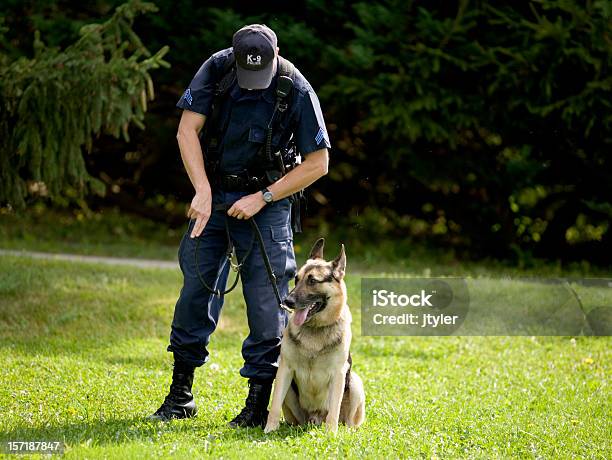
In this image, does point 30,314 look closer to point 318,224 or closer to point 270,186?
point 270,186

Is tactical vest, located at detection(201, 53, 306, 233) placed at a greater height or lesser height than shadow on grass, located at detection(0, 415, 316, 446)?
greater

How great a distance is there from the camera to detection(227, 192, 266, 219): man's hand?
5320 millimetres

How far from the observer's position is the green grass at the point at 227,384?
5.25 meters

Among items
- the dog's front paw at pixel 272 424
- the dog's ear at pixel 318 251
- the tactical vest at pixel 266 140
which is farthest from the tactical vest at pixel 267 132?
the dog's front paw at pixel 272 424

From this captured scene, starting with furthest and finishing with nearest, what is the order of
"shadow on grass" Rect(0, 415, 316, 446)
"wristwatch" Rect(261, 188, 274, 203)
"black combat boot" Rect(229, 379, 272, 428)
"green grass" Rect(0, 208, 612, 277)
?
"green grass" Rect(0, 208, 612, 277), "black combat boot" Rect(229, 379, 272, 428), "wristwatch" Rect(261, 188, 274, 203), "shadow on grass" Rect(0, 415, 316, 446)

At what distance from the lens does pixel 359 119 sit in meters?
14.5

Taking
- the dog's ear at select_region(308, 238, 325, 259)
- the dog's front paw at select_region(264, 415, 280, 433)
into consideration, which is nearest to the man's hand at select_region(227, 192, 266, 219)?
the dog's ear at select_region(308, 238, 325, 259)

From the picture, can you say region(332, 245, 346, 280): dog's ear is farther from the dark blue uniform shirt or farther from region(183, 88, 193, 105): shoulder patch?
region(183, 88, 193, 105): shoulder patch

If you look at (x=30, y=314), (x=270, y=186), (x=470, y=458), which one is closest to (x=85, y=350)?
(x=30, y=314)

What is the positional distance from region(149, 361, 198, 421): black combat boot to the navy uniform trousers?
0.14 meters

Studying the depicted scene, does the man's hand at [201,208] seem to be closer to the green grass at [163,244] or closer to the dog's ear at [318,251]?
the dog's ear at [318,251]

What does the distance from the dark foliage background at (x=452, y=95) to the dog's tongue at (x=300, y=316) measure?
7.08 m

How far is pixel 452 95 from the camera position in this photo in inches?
489

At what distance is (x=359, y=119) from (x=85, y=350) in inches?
288
